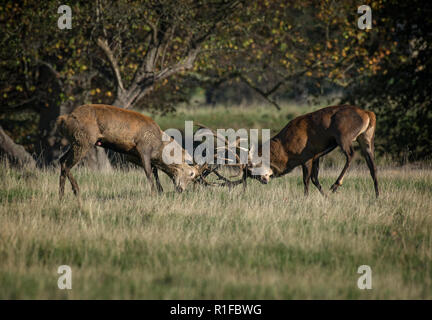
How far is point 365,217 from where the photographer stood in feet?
24.4

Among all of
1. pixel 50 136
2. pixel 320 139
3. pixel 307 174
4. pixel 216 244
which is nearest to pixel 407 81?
pixel 320 139

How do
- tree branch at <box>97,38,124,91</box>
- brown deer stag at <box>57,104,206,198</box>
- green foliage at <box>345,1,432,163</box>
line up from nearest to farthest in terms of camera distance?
brown deer stag at <box>57,104,206,198</box>, green foliage at <box>345,1,432,163</box>, tree branch at <box>97,38,124,91</box>

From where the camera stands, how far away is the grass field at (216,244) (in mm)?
4730

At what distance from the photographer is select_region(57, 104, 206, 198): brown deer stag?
29.3 feet

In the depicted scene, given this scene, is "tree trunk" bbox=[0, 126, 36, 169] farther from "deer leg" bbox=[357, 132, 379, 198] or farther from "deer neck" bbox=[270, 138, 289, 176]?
"deer leg" bbox=[357, 132, 379, 198]

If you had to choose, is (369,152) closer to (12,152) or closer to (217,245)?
(217,245)

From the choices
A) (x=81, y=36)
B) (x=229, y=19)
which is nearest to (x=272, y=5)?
(x=229, y=19)

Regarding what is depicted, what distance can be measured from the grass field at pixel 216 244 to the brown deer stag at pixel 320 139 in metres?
0.43

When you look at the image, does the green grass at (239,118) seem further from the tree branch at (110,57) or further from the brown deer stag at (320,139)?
the brown deer stag at (320,139)

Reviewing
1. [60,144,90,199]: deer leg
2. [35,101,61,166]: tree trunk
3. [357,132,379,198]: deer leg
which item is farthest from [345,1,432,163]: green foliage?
[35,101,61,166]: tree trunk

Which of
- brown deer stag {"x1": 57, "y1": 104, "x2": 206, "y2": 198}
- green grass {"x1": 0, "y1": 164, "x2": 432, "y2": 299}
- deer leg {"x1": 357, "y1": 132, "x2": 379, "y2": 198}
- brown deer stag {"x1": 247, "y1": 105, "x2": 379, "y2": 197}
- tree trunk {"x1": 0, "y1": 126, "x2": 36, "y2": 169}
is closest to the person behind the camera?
green grass {"x1": 0, "y1": 164, "x2": 432, "y2": 299}

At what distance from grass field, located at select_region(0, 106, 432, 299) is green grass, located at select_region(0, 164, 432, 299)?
2 cm

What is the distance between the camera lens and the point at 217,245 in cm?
602

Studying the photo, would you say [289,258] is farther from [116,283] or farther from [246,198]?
[246,198]
